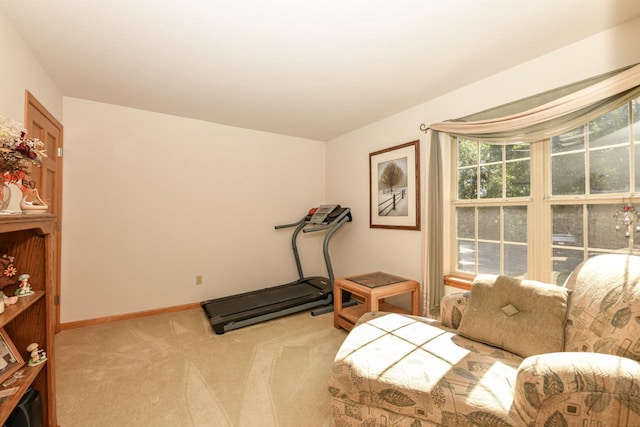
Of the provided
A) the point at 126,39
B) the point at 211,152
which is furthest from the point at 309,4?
the point at 211,152

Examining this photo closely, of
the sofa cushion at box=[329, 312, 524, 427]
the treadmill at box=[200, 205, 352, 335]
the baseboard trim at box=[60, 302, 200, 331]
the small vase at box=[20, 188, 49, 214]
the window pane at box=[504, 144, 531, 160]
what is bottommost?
the baseboard trim at box=[60, 302, 200, 331]

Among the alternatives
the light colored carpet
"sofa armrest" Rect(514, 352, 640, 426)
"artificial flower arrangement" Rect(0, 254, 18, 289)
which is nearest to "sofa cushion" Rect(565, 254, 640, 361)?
"sofa armrest" Rect(514, 352, 640, 426)

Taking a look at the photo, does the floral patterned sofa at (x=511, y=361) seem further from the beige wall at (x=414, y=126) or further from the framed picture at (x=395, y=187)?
the framed picture at (x=395, y=187)

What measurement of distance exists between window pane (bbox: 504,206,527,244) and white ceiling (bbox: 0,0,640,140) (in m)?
1.21

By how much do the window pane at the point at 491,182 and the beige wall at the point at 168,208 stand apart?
2577mm

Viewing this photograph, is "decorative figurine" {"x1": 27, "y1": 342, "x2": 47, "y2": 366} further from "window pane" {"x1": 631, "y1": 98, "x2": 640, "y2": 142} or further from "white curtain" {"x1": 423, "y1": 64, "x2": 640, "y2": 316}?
"window pane" {"x1": 631, "y1": 98, "x2": 640, "y2": 142}

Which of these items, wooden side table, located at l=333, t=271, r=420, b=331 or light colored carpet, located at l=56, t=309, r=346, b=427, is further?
wooden side table, located at l=333, t=271, r=420, b=331

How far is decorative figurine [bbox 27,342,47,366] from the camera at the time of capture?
4.49 ft

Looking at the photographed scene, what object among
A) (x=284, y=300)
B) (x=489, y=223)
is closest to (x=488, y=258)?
(x=489, y=223)

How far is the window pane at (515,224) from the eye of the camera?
2.26 meters

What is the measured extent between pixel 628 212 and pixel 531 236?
575 mm

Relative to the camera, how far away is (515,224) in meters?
2.31

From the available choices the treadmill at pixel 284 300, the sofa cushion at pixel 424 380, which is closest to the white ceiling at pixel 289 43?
the treadmill at pixel 284 300

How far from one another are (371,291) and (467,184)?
4.70ft
